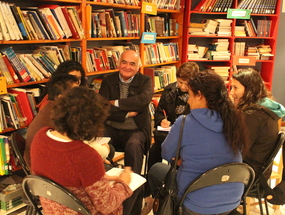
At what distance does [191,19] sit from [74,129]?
14.4ft

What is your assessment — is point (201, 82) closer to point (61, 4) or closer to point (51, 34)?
point (51, 34)

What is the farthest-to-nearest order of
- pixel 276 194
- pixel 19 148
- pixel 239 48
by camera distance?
pixel 239 48 → pixel 276 194 → pixel 19 148

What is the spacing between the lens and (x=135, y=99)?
286 centimetres

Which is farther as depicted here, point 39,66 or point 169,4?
point 169,4

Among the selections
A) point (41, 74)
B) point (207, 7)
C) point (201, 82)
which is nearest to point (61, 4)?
point (41, 74)

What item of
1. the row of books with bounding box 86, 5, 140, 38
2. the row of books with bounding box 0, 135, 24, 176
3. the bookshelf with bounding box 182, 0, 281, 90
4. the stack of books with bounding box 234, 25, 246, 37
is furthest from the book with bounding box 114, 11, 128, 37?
the stack of books with bounding box 234, 25, 246, 37

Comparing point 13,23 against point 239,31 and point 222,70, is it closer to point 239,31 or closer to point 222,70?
point 222,70

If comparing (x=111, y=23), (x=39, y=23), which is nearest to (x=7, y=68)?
(x=39, y=23)

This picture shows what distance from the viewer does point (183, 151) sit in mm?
1704

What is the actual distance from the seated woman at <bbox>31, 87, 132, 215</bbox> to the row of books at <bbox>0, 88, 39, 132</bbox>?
1.21 meters

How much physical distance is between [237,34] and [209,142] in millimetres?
3982

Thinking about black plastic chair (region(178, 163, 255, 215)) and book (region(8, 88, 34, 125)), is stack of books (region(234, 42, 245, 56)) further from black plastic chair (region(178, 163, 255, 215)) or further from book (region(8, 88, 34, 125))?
black plastic chair (region(178, 163, 255, 215))

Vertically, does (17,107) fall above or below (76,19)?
below

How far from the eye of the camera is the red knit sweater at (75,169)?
136cm
